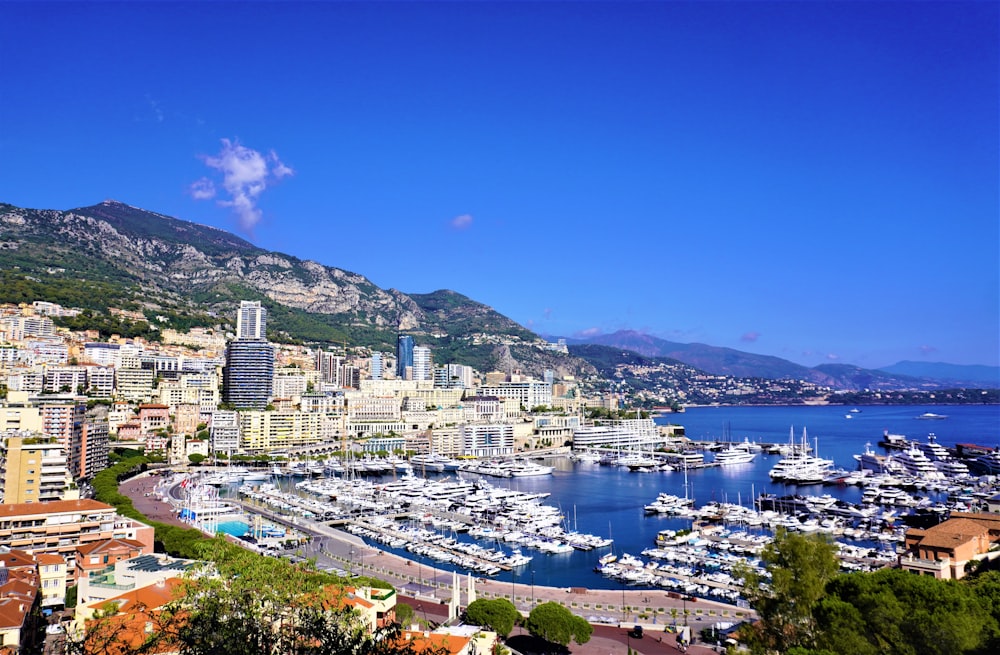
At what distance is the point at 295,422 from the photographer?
48281 mm

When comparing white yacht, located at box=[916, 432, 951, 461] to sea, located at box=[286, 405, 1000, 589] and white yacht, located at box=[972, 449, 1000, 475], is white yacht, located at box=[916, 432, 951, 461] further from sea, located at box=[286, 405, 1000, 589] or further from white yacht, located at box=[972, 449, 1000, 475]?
sea, located at box=[286, 405, 1000, 589]

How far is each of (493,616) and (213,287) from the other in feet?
282

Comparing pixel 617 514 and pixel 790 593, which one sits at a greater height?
pixel 790 593

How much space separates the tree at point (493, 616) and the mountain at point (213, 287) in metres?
53.9

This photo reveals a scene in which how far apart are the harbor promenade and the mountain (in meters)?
46.7

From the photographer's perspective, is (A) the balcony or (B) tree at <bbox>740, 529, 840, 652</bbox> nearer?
(B) tree at <bbox>740, 529, 840, 652</bbox>

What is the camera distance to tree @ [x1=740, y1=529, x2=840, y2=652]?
971 centimetres

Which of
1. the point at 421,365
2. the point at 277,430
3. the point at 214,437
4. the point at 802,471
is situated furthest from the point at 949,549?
the point at 421,365

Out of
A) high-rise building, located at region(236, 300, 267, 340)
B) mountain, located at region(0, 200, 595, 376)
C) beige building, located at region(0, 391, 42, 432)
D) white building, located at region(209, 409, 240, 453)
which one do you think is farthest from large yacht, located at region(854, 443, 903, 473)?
mountain, located at region(0, 200, 595, 376)

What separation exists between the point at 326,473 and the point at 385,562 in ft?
71.1

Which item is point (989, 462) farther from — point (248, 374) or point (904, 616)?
point (248, 374)

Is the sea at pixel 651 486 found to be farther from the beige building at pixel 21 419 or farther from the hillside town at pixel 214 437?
the beige building at pixel 21 419

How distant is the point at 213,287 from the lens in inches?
3568

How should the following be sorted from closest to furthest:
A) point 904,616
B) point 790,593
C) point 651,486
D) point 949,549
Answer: point 904,616 → point 790,593 → point 949,549 → point 651,486
